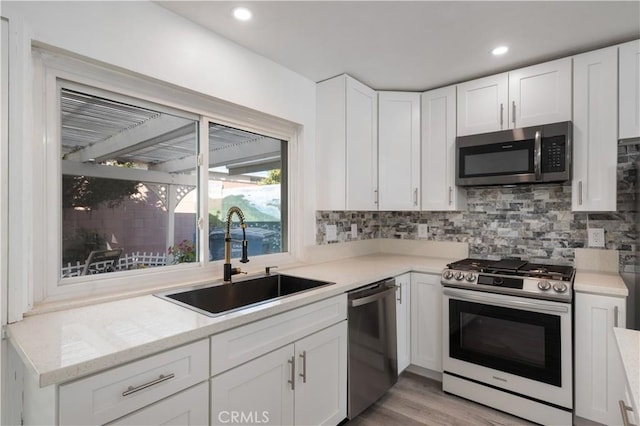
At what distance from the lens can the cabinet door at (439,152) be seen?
8.80 ft

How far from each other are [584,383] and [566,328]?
1.08 feet

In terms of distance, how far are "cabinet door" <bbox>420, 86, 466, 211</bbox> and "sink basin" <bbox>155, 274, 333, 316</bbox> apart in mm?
1404

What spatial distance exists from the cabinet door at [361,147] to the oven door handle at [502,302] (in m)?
0.94

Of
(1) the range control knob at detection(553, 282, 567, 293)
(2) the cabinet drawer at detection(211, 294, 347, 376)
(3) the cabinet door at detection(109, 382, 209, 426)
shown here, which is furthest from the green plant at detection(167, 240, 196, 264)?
(1) the range control knob at detection(553, 282, 567, 293)

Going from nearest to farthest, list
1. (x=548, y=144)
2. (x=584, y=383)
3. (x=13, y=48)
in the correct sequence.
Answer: (x=13, y=48) < (x=584, y=383) < (x=548, y=144)

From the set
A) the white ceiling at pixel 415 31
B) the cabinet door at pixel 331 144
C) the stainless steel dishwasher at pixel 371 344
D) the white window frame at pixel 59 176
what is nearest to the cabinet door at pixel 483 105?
the white ceiling at pixel 415 31

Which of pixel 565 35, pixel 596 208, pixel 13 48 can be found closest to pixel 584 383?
pixel 596 208

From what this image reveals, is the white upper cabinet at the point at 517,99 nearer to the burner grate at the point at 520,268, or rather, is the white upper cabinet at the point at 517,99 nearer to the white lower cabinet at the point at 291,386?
the burner grate at the point at 520,268

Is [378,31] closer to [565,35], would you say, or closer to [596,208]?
[565,35]

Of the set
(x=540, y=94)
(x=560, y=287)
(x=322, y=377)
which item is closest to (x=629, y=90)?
(x=540, y=94)

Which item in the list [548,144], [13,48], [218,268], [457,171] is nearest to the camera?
[13,48]

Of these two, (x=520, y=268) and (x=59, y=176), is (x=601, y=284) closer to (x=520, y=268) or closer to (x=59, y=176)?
(x=520, y=268)

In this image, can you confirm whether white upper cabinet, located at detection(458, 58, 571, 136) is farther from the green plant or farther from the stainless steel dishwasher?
the green plant

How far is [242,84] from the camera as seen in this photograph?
6.82ft
